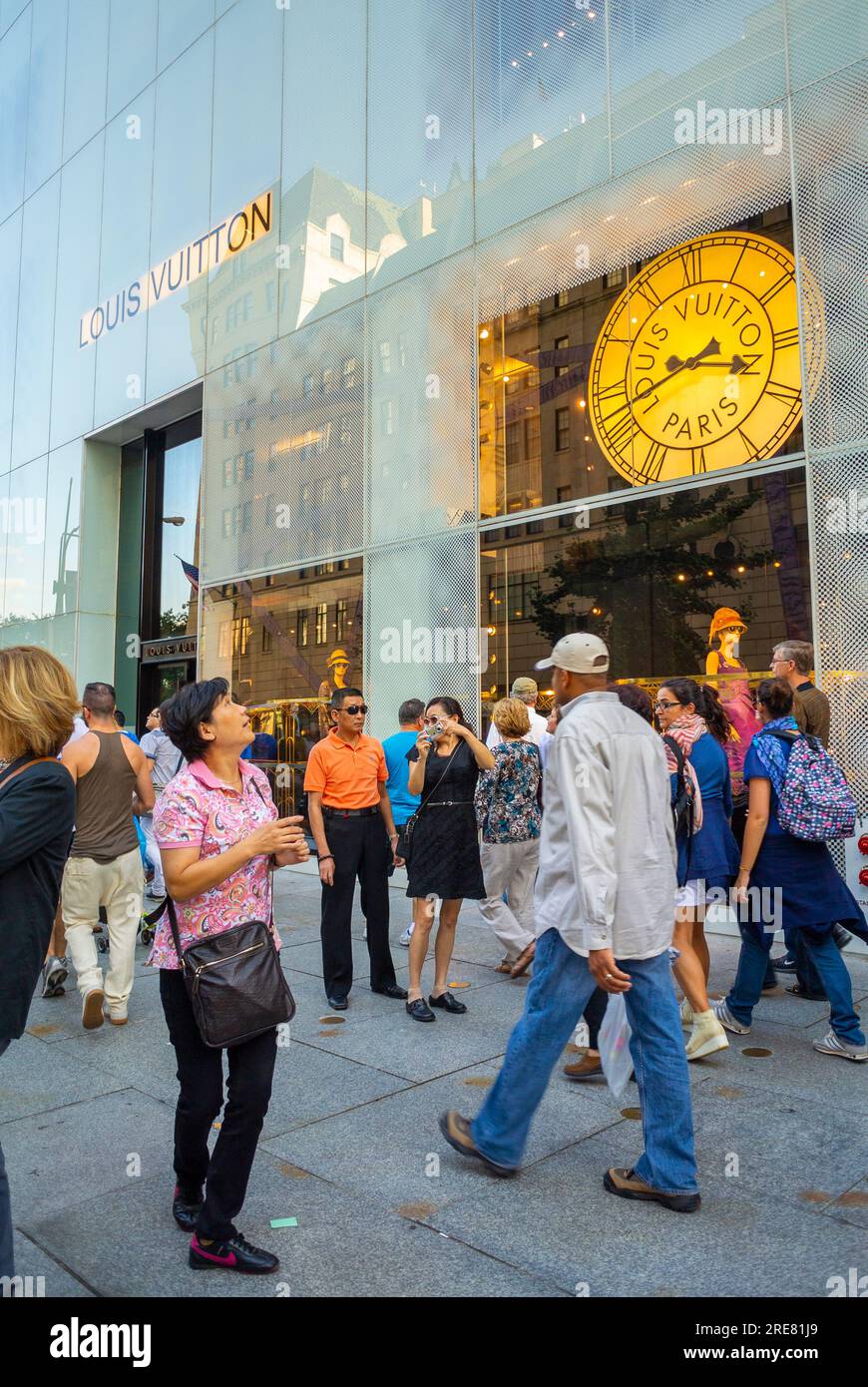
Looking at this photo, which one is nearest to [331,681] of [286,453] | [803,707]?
[286,453]

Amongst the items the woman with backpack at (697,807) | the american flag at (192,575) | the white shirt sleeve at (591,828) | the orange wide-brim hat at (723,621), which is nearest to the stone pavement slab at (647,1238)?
the white shirt sleeve at (591,828)

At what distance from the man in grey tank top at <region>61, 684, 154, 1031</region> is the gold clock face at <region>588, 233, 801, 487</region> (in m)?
5.25

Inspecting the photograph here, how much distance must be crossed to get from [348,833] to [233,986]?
3.17m

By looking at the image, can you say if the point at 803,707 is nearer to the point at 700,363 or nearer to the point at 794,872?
the point at 794,872

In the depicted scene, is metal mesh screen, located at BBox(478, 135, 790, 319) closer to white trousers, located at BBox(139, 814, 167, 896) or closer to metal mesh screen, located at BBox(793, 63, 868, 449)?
metal mesh screen, located at BBox(793, 63, 868, 449)

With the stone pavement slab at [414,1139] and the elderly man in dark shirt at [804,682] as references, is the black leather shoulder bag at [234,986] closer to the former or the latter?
the stone pavement slab at [414,1139]

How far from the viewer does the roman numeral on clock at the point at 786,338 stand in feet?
24.1

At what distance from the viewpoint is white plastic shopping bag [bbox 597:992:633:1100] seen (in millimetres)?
3461

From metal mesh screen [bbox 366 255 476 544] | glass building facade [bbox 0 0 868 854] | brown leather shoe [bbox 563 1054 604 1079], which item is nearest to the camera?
brown leather shoe [bbox 563 1054 604 1079]

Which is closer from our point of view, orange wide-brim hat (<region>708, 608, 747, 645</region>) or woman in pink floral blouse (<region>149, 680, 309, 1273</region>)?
woman in pink floral blouse (<region>149, 680, 309, 1273</region>)

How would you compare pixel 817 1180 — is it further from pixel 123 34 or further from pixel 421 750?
pixel 123 34

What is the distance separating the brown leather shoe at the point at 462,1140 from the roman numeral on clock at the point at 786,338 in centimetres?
641

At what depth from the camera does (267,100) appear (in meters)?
12.9

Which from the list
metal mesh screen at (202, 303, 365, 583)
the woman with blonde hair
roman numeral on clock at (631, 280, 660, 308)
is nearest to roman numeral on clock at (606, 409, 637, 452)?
roman numeral on clock at (631, 280, 660, 308)
